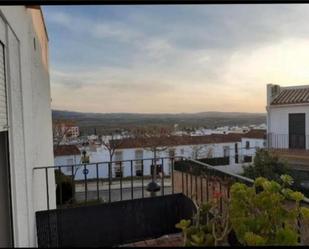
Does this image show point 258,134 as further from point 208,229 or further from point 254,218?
point 208,229

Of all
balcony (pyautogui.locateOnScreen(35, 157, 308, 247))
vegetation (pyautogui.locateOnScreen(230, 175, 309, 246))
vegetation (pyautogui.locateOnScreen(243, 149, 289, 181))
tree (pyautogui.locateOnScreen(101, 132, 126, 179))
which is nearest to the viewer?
vegetation (pyautogui.locateOnScreen(230, 175, 309, 246))

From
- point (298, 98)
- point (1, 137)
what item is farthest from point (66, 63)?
point (298, 98)

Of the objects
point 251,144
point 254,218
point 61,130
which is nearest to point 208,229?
point 254,218

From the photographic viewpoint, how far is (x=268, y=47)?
345cm

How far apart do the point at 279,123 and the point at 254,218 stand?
12734 mm

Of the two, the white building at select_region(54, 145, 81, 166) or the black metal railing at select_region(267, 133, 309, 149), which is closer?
the white building at select_region(54, 145, 81, 166)

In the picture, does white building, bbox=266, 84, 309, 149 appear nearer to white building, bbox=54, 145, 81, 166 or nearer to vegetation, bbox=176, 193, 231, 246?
white building, bbox=54, 145, 81, 166

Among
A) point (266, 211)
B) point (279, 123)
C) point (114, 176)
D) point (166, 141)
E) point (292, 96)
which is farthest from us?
point (279, 123)

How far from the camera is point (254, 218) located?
1906 mm

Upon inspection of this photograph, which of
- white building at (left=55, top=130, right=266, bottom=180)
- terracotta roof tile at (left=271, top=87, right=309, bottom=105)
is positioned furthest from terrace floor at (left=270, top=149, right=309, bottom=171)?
terracotta roof tile at (left=271, top=87, right=309, bottom=105)

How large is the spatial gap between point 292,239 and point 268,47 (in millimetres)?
2362

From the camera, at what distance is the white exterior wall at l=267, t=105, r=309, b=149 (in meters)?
13.3

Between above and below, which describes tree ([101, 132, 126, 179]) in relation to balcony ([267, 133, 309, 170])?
above

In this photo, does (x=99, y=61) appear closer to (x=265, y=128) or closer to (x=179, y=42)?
(x=179, y=42)
